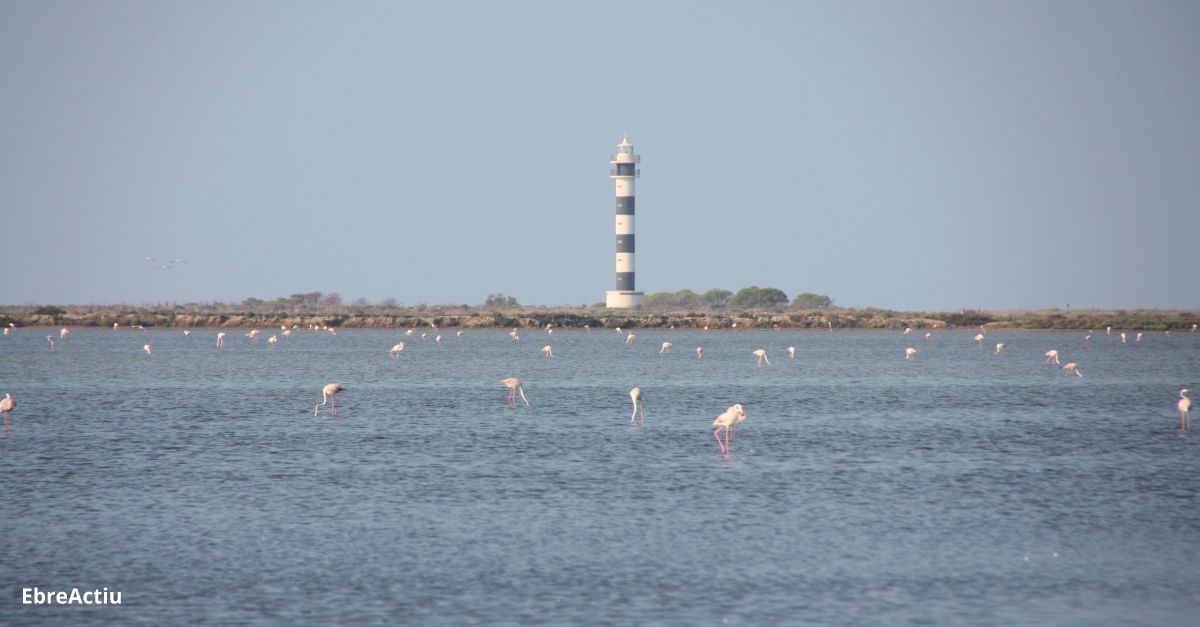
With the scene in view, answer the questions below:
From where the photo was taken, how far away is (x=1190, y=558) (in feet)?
53.7

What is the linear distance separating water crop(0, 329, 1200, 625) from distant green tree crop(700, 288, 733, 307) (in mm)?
137798

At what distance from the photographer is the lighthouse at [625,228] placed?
131000mm

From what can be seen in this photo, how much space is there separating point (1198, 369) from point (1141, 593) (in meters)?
53.3

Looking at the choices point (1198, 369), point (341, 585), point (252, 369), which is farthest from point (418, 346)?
point (341, 585)

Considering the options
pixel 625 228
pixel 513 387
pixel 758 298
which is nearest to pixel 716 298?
pixel 758 298

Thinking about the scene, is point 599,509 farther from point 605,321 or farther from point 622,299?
point 622,299

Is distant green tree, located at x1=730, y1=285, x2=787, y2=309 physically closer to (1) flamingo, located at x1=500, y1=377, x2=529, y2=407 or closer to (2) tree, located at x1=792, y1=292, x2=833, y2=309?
(2) tree, located at x1=792, y1=292, x2=833, y2=309

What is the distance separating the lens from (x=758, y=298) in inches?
6895

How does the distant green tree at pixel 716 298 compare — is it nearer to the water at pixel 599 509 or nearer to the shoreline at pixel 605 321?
the shoreline at pixel 605 321

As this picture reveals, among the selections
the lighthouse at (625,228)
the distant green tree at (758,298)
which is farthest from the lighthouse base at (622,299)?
the distant green tree at (758,298)

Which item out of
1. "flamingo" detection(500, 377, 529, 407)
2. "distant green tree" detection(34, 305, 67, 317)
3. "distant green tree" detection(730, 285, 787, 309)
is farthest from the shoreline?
"flamingo" detection(500, 377, 529, 407)

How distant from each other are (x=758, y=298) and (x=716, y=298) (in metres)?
10.1

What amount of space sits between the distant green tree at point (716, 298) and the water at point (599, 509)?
137798mm

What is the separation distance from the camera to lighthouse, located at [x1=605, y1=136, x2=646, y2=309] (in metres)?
131
